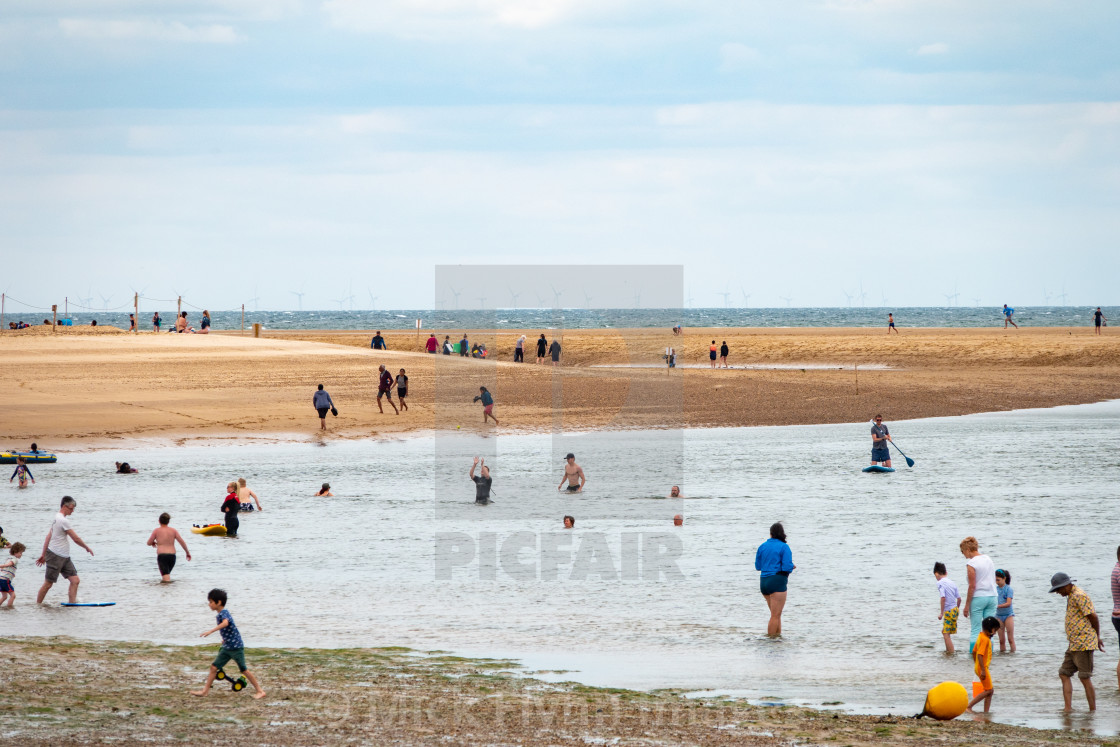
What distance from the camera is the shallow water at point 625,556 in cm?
1280

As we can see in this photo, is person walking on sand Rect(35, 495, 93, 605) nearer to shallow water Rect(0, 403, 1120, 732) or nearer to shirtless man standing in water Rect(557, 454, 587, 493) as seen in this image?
shallow water Rect(0, 403, 1120, 732)

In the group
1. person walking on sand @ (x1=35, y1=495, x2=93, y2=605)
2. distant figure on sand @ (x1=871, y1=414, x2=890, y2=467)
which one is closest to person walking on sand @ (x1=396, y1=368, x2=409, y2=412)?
distant figure on sand @ (x1=871, y1=414, x2=890, y2=467)

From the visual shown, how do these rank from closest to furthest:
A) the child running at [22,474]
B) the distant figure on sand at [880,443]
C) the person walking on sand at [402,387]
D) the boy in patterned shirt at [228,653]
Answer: the boy in patterned shirt at [228,653] < the child running at [22,474] < the distant figure on sand at [880,443] < the person walking on sand at [402,387]

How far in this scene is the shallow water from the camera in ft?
42.0

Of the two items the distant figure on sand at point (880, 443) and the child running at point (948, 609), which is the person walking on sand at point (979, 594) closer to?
the child running at point (948, 609)

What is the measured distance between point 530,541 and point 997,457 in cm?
1605

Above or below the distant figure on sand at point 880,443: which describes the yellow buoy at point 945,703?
below

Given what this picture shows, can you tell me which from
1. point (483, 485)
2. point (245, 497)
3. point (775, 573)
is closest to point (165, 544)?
point (245, 497)

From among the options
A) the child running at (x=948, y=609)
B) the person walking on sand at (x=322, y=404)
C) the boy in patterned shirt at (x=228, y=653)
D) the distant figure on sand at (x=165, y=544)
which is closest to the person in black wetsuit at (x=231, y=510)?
the distant figure on sand at (x=165, y=544)

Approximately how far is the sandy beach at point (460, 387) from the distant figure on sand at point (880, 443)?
10.3 metres

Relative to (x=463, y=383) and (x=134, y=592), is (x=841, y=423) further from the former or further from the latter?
(x=134, y=592)

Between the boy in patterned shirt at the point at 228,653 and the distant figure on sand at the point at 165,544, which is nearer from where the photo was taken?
the boy in patterned shirt at the point at 228,653

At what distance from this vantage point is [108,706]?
984cm

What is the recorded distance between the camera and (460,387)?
44.9m
